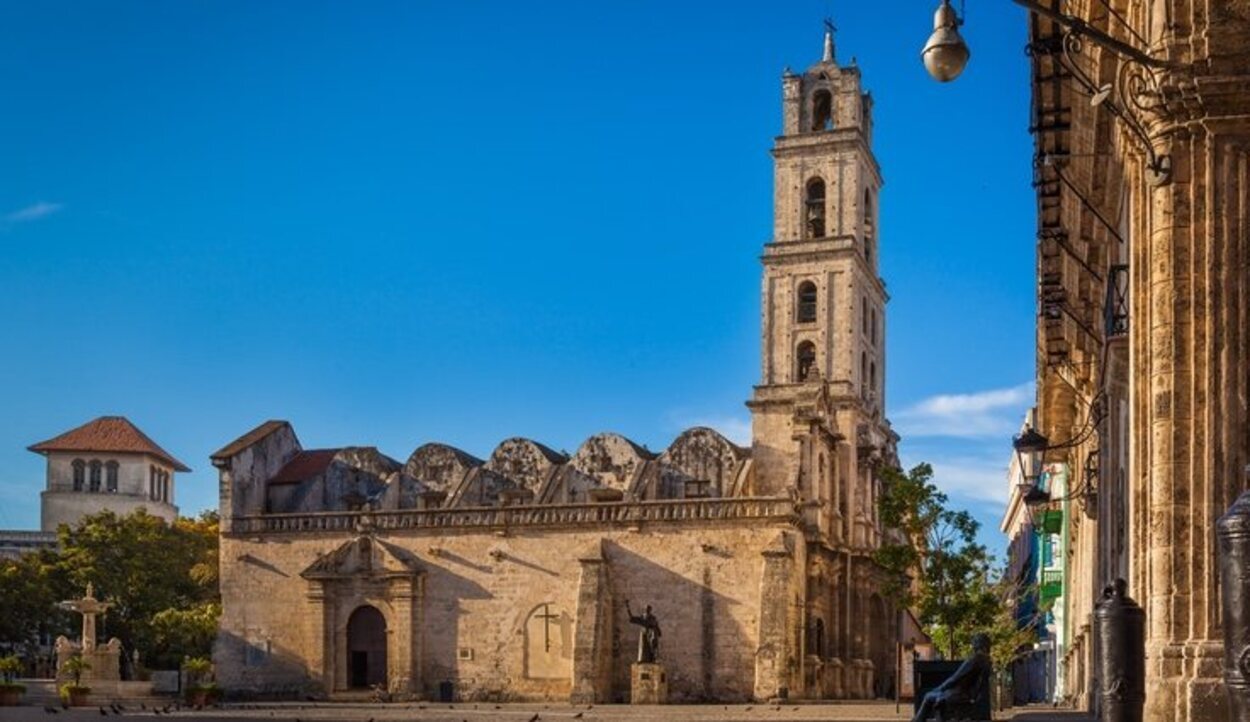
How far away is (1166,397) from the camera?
1045 cm

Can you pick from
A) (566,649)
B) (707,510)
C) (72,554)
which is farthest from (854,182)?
(72,554)

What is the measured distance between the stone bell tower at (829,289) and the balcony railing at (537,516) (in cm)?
493

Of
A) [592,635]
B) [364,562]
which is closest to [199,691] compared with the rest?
[364,562]

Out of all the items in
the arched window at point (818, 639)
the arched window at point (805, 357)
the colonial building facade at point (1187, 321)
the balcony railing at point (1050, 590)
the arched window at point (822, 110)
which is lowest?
the arched window at point (818, 639)

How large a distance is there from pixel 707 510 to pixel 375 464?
44.9 feet

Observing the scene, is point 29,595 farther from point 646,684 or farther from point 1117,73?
point 1117,73

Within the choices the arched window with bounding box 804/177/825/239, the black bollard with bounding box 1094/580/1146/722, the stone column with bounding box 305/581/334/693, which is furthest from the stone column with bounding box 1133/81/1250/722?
the arched window with bounding box 804/177/825/239

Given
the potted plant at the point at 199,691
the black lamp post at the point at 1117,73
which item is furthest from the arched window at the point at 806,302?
the black lamp post at the point at 1117,73

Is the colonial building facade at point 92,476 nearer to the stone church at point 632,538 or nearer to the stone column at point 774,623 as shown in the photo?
the stone church at point 632,538

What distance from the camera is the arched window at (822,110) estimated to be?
2069 inches

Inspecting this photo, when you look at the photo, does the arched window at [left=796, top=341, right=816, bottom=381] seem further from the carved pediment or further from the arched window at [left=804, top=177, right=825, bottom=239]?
the carved pediment

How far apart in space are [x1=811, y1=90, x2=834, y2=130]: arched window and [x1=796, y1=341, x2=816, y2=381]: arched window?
24.1ft

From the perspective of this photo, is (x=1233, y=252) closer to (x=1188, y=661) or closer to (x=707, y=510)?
(x=1188, y=661)

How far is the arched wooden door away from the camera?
4566 cm
